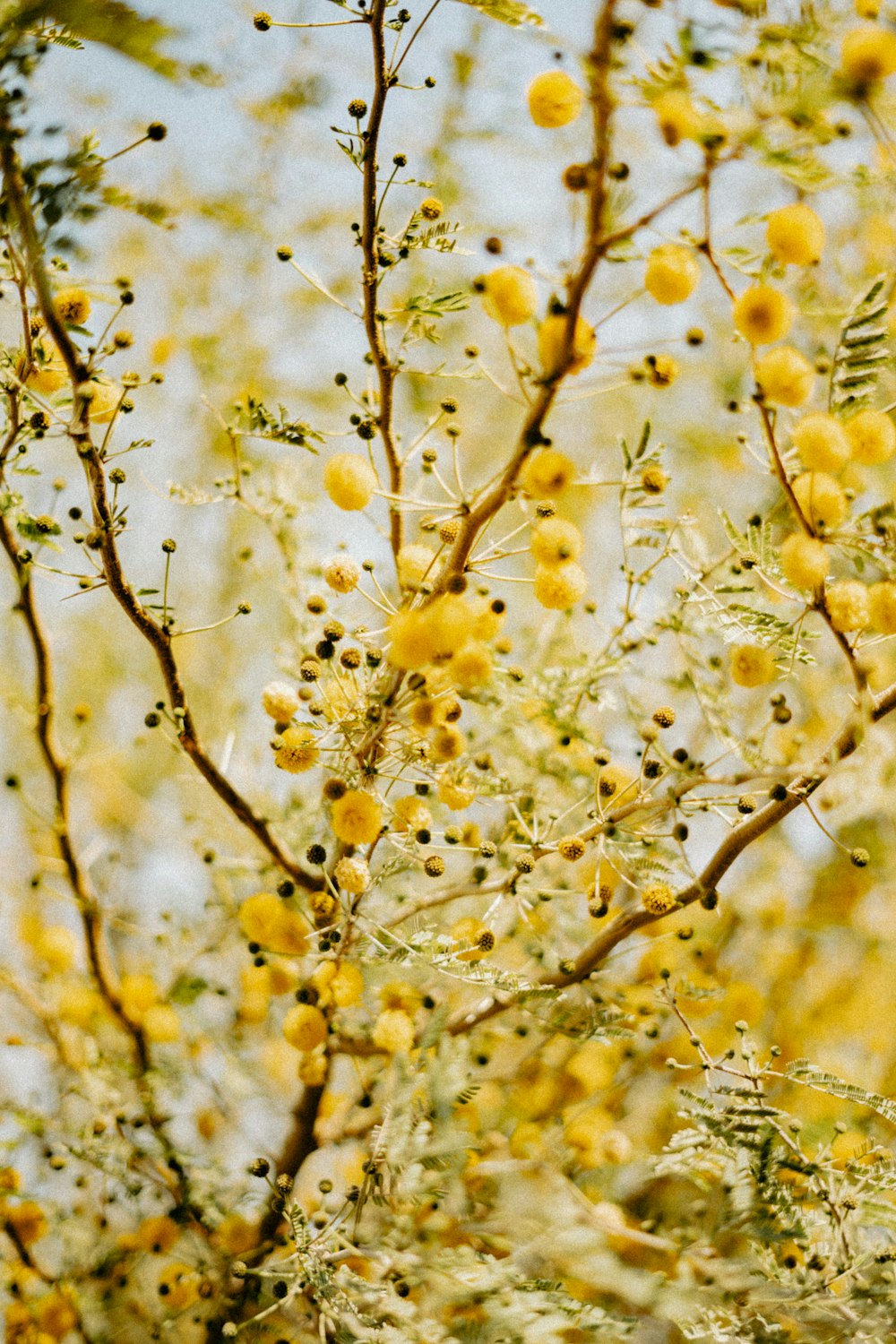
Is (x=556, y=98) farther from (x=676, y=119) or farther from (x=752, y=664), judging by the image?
(x=752, y=664)

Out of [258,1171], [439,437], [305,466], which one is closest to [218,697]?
[305,466]

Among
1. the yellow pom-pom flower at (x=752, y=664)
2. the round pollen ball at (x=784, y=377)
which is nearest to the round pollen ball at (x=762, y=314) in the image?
the round pollen ball at (x=784, y=377)

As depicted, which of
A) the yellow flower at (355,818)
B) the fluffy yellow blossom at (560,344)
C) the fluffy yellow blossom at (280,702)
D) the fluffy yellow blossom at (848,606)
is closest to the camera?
the fluffy yellow blossom at (560,344)

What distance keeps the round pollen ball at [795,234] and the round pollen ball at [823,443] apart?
0.61 ft

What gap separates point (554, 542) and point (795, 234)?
43 centimetres

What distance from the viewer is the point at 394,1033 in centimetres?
130

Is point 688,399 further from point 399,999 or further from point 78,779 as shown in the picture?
point 78,779

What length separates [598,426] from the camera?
3338 millimetres

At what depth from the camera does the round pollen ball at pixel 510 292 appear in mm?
951

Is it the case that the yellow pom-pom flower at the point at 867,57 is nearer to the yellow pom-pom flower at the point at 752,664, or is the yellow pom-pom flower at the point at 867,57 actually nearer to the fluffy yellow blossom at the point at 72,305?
the yellow pom-pom flower at the point at 752,664

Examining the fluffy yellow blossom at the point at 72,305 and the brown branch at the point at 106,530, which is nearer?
the brown branch at the point at 106,530

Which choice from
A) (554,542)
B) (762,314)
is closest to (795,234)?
(762,314)

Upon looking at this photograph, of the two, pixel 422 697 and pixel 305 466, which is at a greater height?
pixel 305 466

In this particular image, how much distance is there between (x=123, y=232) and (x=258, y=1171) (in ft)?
11.2
